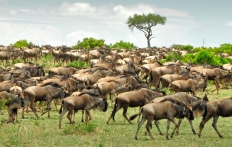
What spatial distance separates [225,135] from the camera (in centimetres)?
1308

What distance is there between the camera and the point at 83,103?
14141mm

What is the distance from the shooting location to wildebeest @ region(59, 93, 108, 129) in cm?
1391

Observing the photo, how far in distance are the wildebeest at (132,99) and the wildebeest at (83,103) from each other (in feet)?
1.54

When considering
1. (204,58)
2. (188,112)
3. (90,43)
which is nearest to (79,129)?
(188,112)

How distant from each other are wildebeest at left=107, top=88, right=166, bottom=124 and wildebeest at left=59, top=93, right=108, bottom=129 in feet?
1.54

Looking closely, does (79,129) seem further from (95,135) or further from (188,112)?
(188,112)

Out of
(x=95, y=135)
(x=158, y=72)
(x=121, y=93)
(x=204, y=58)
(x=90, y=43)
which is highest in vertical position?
(x=121, y=93)

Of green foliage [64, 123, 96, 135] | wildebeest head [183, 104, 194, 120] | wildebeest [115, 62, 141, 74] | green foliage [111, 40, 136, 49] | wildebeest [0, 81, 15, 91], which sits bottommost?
green foliage [111, 40, 136, 49]

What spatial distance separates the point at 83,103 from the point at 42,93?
7.59 feet

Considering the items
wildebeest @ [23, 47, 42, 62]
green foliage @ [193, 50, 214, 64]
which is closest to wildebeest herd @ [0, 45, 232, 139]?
green foliage @ [193, 50, 214, 64]

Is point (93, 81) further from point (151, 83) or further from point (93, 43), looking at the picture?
point (93, 43)

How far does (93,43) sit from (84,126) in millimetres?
45297

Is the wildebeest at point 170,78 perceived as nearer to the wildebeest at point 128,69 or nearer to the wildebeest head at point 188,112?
the wildebeest at point 128,69

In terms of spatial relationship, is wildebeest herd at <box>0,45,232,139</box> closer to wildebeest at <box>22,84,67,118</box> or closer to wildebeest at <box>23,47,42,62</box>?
wildebeest at <box>22,84,67,118</box>
